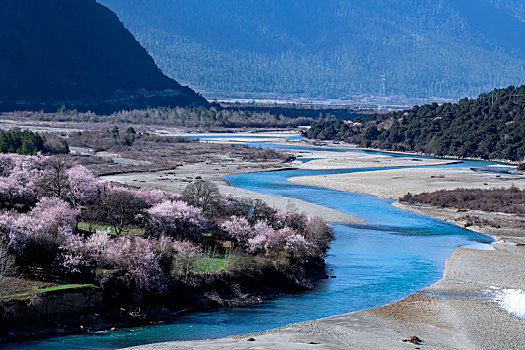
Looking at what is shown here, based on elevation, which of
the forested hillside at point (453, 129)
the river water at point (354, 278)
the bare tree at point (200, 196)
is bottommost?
the river water at point (354, 278)

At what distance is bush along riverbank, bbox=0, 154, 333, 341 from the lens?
30234 mm

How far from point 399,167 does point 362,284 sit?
2448 inches

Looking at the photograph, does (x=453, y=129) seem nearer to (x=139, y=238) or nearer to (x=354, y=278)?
(x=354, y=278)

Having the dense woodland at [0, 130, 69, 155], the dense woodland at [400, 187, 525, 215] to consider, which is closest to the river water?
the dense woodland at [400, 187, 525, 215]

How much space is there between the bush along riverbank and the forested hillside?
75.8 m

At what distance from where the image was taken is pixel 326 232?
45.9m

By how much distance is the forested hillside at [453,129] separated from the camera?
386 feet

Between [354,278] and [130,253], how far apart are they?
11809 mm

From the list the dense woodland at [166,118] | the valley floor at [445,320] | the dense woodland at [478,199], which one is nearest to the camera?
the valley floor at [445,320]

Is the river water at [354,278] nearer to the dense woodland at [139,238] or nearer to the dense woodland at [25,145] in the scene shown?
the dense woodland at [139,238]

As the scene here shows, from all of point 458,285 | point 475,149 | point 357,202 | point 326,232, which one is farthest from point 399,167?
point 458,285

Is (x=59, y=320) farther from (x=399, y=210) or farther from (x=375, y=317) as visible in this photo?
(x=399, y=210)

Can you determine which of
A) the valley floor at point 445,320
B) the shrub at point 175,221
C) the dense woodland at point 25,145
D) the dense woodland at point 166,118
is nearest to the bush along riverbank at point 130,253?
the shrub at point 175,221

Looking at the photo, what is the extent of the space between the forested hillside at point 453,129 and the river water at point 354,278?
55373 mm
